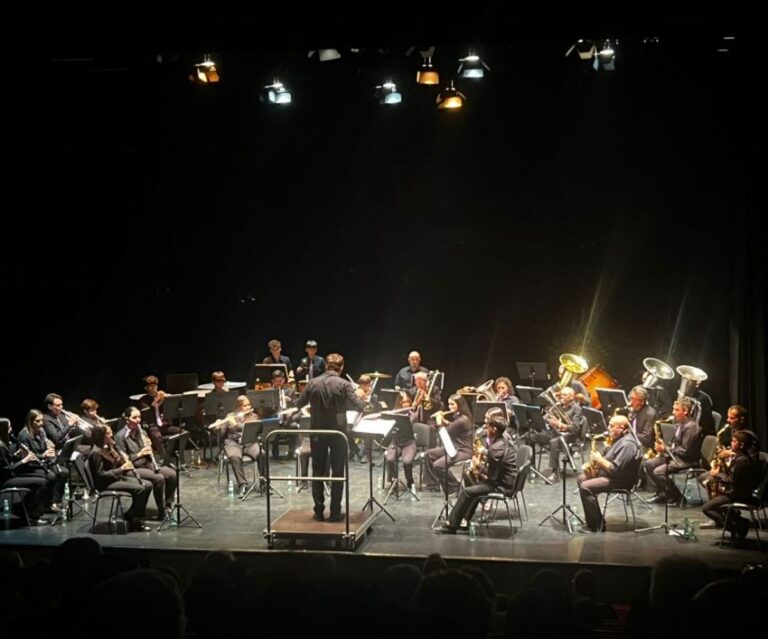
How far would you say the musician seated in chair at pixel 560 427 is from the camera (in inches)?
533

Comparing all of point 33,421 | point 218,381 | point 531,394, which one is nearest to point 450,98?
point 531,394

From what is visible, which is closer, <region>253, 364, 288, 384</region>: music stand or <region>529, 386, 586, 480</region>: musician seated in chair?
<region>529, 386, 586, 480</region>: musician seated in chair

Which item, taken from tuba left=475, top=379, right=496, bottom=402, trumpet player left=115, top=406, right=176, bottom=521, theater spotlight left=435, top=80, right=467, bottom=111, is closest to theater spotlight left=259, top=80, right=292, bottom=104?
theater spotlight left=435, top=80, right=467, bottom=111

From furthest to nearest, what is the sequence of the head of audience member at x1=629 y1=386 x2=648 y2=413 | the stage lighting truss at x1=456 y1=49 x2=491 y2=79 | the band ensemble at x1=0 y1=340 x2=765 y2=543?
the stage lighting truss at x1=456 y1=49 x2=491 y2=79 → the head of audience member at x1=629 y1=386 x2=648 y2=413 → the band ensemble at x1=0 y1=340 x2=765 y2=543

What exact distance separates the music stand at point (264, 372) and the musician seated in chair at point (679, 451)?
23.0ft

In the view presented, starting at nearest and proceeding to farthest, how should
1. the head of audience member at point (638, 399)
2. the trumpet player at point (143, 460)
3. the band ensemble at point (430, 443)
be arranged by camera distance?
the band ensemble at point (430, 443) → the trumpet player at point (143, 460) → the head of audience member at point (638, 399)

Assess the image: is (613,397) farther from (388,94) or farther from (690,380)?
(388,94)

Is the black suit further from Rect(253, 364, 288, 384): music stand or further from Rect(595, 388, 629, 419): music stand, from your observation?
Rect(253, 364, 288, 384): music stand

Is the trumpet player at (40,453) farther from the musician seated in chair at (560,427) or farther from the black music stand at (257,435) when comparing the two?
the musician seated in chair at (560,427)

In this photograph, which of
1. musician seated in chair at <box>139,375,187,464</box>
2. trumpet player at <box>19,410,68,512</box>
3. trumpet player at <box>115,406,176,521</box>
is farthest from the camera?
musician seated in chair at <box>139,375,187,464</box>

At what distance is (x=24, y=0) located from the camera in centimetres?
672

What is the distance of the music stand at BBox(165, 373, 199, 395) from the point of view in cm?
1620

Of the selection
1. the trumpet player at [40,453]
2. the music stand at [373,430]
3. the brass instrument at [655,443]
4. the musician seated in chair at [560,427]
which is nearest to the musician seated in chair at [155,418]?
the trumpet player at [40,453]

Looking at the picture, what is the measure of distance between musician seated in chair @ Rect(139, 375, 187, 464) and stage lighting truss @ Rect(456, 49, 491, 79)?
7.10m
